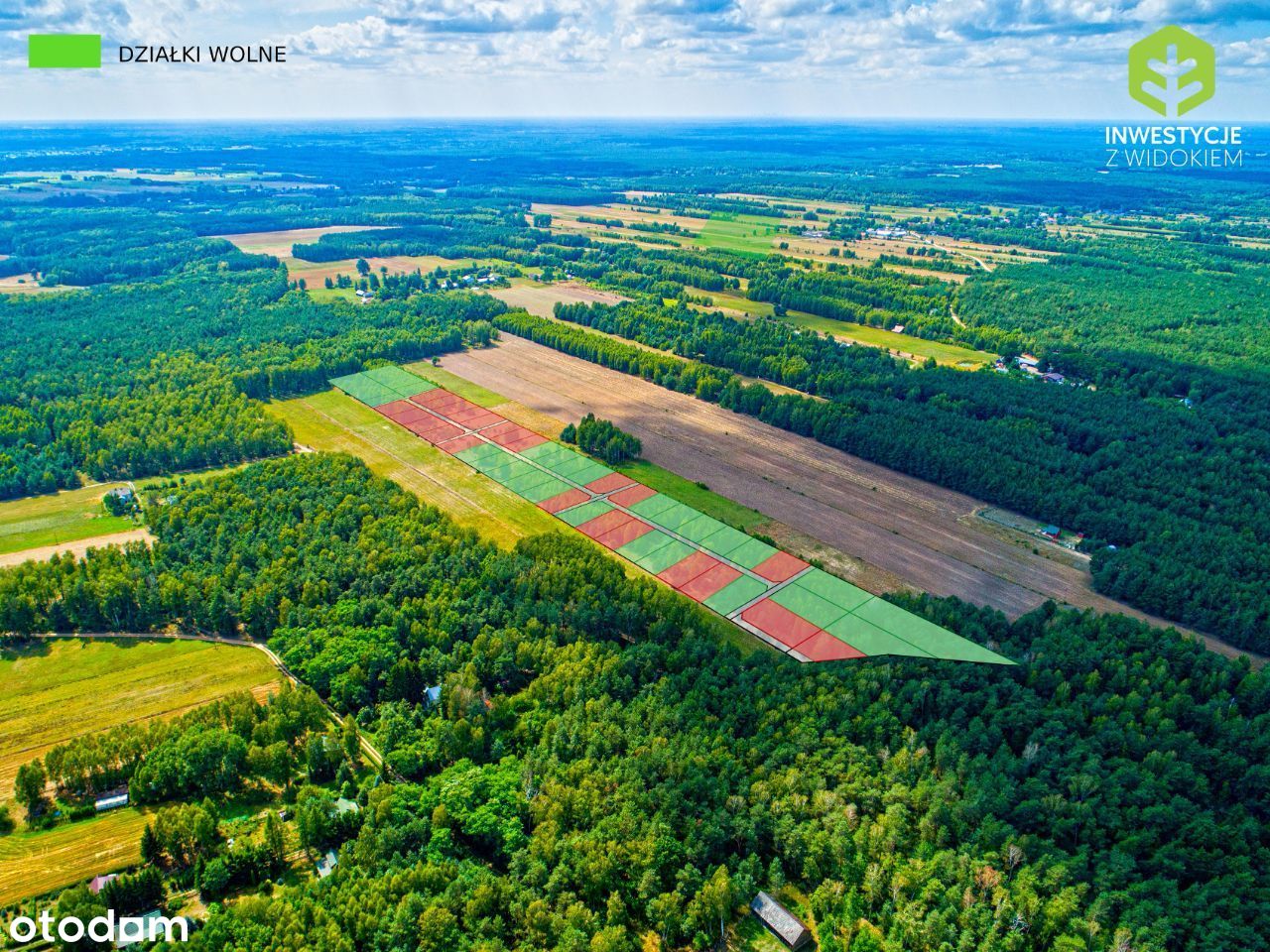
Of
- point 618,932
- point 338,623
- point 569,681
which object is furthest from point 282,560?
point 618,932

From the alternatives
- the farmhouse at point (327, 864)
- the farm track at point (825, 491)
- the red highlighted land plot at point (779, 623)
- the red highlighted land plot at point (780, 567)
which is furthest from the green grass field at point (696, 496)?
the farmhouse at point (327, 864)

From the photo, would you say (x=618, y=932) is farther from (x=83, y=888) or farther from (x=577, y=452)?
(x=577, y=452)

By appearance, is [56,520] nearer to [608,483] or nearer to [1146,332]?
[608,483]

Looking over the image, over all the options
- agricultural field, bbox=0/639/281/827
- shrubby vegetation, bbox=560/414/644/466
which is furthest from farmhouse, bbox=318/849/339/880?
shrubby vegetation, bbox=560/414/644/466

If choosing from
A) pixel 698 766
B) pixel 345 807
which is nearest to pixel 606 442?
pixel 698 766

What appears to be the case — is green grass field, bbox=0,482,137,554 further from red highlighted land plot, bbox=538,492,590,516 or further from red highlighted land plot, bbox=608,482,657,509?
red highlighted land plot, bbox=608,482,657,509

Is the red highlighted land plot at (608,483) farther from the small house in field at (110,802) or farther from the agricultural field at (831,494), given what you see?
the small house in field at (110,802)
